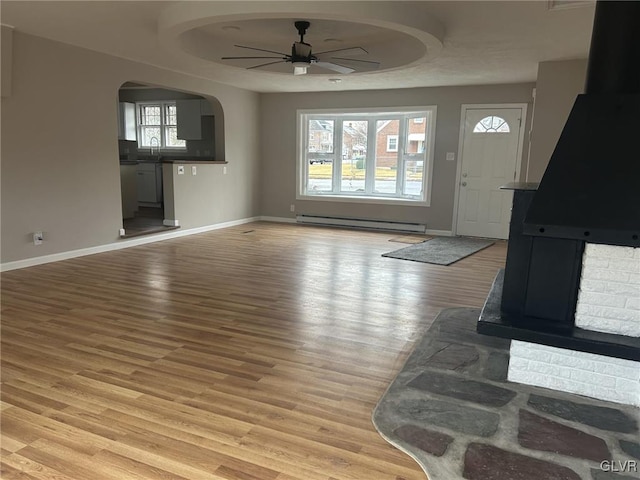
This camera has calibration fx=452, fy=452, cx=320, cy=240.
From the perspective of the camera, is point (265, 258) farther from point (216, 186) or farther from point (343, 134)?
point (343, 134)

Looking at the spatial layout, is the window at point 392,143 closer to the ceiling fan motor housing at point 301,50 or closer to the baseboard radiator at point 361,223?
the baseboard radiator at point 361,223

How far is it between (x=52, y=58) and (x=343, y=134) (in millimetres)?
4844

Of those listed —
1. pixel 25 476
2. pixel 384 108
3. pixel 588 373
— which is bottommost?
pixel 25 476

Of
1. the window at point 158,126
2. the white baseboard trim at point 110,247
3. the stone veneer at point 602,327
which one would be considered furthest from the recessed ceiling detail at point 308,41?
the window at point 158,126

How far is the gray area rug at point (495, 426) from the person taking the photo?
73.4 inches

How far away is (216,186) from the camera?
7.81 m

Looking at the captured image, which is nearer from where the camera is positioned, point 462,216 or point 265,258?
point 265,258

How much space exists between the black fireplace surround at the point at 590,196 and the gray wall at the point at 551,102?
326 centimetres

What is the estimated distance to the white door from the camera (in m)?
7.09

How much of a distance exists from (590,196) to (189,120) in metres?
7.91

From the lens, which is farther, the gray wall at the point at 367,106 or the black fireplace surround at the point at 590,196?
the gray wall at the point at 367,106

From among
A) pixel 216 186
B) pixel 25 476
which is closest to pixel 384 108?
pixel 216 186

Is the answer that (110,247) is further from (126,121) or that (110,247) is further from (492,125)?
(492,125)

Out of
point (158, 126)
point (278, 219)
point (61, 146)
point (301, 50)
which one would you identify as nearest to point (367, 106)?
point (278, 219)
